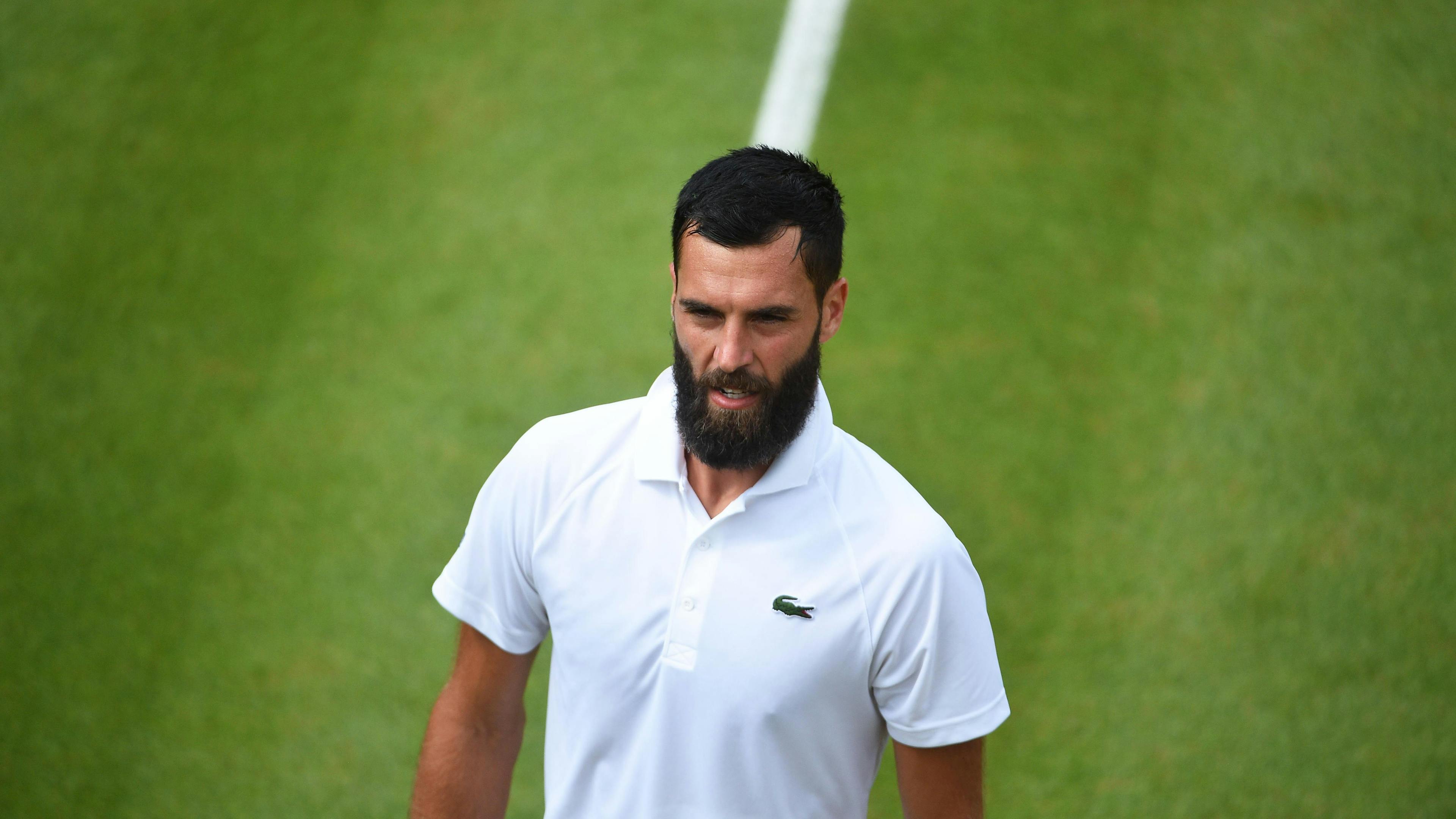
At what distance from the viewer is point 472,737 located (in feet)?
8.10

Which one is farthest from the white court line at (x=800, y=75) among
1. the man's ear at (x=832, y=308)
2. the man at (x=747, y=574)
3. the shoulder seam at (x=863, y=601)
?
the shoulder seam at (x=863, y=601)

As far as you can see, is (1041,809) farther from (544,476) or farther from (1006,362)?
(544,476)

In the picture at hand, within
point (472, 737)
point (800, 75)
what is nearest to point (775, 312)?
point (472, 737)

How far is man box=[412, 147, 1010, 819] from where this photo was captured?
2.16m

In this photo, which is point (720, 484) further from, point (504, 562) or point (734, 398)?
point (504, 562)

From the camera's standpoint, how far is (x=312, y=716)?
3.96 meters

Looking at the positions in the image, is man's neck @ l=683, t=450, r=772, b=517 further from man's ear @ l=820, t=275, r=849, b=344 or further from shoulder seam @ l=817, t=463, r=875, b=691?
man's ear @ l=820, t=275, r=849, b=344

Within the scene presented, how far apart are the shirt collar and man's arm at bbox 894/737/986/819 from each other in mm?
516

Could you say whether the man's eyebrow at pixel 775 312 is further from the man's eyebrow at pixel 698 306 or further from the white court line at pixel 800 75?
the white court line at pixel 800 75

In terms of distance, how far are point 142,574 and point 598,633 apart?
2.61 meters

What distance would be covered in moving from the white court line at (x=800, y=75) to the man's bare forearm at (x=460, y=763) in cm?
341

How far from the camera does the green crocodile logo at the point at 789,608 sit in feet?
7.13

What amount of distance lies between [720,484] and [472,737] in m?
0.71

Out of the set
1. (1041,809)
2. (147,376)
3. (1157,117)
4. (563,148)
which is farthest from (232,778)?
(1157,117)
